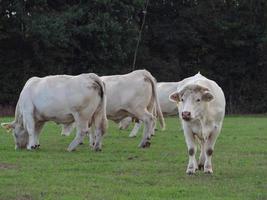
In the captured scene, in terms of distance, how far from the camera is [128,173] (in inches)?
404

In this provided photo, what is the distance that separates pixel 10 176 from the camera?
9.83 m

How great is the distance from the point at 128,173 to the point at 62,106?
13.8 ft

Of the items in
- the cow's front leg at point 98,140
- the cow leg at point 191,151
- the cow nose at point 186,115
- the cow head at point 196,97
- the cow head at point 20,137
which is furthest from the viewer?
the cow head at point 20,137

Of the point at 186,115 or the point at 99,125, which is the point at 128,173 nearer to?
the point at 186,115

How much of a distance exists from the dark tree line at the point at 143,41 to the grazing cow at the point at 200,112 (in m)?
28.9

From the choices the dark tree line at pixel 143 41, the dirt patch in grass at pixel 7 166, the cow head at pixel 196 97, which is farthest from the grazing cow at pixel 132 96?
the dark tree line at pixel 143 41

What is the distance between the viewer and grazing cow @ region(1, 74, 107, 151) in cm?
1396

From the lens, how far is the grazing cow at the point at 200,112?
10.0 m

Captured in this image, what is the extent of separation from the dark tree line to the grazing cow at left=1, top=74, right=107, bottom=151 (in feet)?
79.4

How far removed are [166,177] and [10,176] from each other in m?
2.37

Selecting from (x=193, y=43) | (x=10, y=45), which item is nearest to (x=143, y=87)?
(x=10, y=45)

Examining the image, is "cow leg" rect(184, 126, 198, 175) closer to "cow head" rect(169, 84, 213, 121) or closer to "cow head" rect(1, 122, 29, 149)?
"cow head" rect(169, 84, 213, 121)

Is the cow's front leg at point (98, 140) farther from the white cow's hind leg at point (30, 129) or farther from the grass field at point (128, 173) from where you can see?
the white cow's hind leg at point (30, 129)

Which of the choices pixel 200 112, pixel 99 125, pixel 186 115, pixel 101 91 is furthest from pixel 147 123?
pixel 186 115
